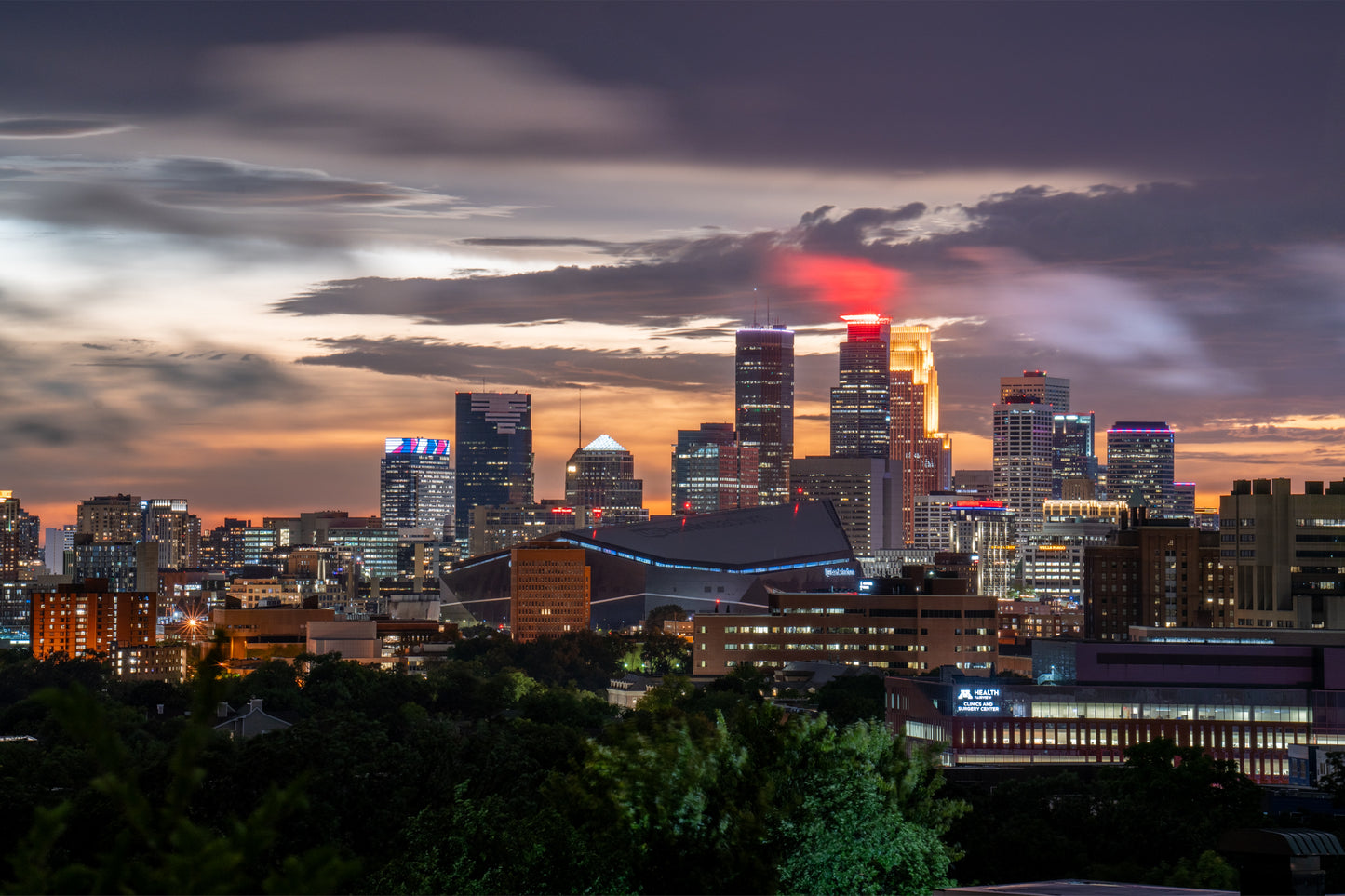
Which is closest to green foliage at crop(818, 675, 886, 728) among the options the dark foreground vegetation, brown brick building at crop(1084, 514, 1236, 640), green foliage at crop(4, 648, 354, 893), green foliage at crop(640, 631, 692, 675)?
the dark foreground vegetation

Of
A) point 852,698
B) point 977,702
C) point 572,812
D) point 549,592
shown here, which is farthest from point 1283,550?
point 572,812

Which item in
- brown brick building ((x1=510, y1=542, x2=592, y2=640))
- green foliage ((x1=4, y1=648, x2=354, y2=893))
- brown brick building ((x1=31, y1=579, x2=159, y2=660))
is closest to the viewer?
green foliage ((x1=4, y1=648, x2=354, y2=893))

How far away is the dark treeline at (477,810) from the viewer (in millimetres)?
8094

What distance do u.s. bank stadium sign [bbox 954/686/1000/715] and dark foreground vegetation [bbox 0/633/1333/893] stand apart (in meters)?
13.1

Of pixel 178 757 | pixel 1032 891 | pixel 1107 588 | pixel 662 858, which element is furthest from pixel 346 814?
pixel 1107 588

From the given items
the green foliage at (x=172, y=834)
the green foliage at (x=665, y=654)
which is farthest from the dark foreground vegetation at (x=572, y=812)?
the green foliage at (x=665, y=654)

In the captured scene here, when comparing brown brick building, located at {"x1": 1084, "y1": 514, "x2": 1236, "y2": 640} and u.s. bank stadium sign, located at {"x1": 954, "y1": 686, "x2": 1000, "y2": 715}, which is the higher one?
brown brick building, located at {"x1": 1084, "y1": 514, "x2": 1236, "y2": 640}

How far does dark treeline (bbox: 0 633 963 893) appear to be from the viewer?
809cm

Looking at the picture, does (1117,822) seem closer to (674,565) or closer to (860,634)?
(860,634)

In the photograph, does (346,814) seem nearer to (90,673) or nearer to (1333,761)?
(1333,761)

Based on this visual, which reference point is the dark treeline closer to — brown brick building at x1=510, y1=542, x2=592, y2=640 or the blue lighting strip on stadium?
brown brick building at x1=510, y1=542, x2=592, y2=640

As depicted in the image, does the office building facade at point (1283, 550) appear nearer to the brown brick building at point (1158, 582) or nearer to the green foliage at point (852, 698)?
the brown brick building at point (1158, 582)

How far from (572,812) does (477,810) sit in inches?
128

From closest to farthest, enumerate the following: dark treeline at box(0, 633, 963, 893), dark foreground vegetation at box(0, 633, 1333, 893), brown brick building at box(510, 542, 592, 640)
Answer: dark treeline at box(0, 633, 963, 893) → dark foreground vegetation at box(0, 633, 1333, 893) → brown brick building at box(510, 542, 592, 640)
